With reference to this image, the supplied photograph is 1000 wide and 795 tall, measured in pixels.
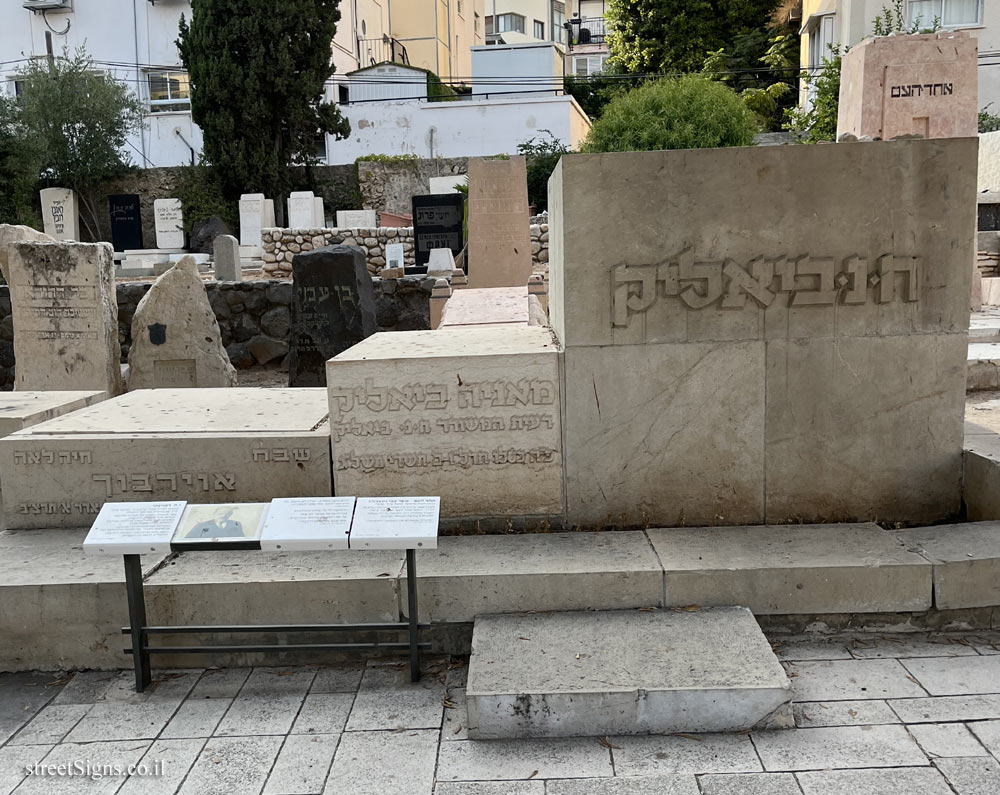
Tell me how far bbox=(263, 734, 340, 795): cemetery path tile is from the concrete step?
0.47 metres

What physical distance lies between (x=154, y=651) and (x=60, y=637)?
0.49 meters

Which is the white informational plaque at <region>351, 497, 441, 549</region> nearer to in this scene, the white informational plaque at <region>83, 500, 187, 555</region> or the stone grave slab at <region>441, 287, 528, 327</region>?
the white informational plaque at <region>83, 500, 187, 555</region>

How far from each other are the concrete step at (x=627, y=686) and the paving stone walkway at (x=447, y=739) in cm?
6

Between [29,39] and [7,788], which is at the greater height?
[29,39]

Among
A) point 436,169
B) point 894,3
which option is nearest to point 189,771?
point 894,3

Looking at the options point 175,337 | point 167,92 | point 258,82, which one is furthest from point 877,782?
point 167,92

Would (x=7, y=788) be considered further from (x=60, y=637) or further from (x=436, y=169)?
(x=436, y=169)

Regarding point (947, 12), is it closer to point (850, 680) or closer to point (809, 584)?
point (809, 584)

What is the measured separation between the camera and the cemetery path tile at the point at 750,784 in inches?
94.3

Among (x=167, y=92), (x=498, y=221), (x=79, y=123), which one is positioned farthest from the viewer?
(x=167, y=92)

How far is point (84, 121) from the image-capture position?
27.9m

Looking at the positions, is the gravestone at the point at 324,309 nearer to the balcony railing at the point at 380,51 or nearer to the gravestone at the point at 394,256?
the gravestone at the point at 394,256

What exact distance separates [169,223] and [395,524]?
26.4 m

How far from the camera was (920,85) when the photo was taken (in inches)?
411
